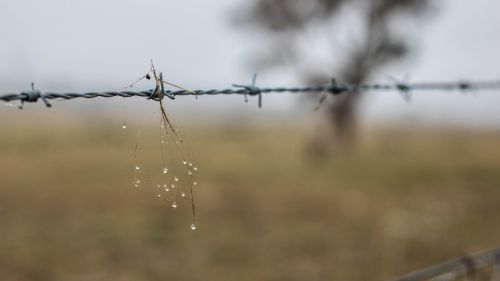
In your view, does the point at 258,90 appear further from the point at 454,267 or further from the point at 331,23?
the point at 331,23

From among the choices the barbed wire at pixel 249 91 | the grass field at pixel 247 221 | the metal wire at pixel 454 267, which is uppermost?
the barbed wire at pixel 249 91

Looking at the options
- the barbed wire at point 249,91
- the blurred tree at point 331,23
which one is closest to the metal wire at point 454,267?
the barbed wire at point 249,91

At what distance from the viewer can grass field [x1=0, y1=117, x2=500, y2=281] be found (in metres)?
5.64

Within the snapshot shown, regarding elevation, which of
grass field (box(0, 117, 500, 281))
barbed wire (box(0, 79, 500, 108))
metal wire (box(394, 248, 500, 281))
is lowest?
grass field (box(0, 117, 500, 281))

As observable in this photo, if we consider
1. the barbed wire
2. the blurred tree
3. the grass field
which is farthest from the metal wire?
the blurred tree

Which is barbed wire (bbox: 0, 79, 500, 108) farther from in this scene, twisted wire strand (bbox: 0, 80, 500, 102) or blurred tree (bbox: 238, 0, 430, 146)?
blurred tree (bbox: 238, 0, 430, 146)

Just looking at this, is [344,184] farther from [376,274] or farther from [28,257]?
[28,257]

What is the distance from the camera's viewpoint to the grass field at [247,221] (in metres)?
5.64

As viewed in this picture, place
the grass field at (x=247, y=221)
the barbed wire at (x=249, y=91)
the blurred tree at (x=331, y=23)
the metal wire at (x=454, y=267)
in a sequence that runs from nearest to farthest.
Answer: the barbed wire at (x=249, y=91), the metal wire at (x=454, y=267), the grass field at (x=247, y=221), the blurred tree at (x=331, y=23)

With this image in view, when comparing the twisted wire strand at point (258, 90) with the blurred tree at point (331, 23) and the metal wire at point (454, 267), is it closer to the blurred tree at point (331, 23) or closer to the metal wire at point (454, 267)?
the metal wire at point (454, 267)

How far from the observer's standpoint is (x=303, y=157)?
1611cm

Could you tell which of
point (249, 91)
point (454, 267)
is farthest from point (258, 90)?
point (454, 267)

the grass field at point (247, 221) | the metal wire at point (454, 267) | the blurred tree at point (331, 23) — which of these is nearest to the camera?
the metal wire at point (454, 267)

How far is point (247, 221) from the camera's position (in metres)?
7.72
